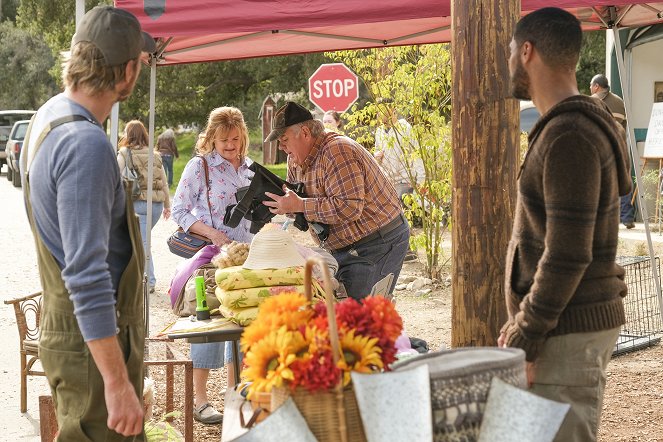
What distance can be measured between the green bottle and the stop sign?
857cm

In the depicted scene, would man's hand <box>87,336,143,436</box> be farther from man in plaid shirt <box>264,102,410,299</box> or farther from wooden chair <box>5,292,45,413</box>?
wooden chair <box>5,292,45,413</box>

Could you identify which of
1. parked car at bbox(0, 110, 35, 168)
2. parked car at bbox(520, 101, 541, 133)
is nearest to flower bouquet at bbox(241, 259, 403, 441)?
parked car at bbox(520, 101, 541, 133)

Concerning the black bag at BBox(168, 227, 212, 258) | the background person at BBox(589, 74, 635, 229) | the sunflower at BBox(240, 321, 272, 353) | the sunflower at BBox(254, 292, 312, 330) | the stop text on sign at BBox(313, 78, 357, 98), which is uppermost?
the stop text on sign at BBox(313, 78, 357, 98)

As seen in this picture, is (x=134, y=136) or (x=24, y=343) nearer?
(x=24, y=343)

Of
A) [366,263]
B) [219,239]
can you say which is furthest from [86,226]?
[366,263]

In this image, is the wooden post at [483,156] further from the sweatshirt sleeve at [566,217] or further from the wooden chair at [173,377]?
the wooden chair at [173,377]

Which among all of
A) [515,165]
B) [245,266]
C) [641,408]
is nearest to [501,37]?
[515,165]

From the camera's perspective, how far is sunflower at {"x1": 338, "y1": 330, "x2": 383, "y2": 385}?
240 centimetres

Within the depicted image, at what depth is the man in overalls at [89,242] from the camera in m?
2.51

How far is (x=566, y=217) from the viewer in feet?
8.55

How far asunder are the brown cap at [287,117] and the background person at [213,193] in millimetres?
492

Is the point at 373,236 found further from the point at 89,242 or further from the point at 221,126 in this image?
the point at 89,242

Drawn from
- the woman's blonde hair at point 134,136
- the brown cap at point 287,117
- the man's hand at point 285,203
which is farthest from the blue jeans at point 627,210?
the man's hand at point 285,203

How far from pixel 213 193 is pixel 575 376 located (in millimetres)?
3460
